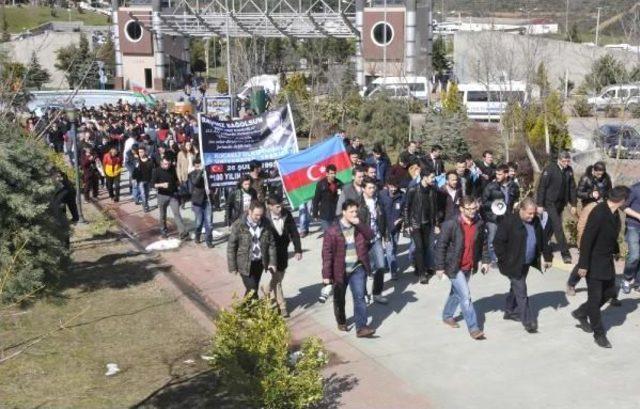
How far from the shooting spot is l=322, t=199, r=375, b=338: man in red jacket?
28.0 feet

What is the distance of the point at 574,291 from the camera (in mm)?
9930

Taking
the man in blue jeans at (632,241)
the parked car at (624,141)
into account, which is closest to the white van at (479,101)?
the parked car at (624,141)

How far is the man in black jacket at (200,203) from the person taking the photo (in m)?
13.4

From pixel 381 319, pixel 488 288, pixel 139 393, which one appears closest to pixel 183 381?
pixel 139 393

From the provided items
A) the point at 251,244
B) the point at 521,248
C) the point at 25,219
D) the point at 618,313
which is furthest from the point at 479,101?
the point at 251,244

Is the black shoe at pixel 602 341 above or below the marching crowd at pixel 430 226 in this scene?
below

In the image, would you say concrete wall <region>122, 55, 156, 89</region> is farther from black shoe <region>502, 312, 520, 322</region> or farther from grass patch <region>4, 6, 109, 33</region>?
black shoe <region>502, 312, 520, 322</region>

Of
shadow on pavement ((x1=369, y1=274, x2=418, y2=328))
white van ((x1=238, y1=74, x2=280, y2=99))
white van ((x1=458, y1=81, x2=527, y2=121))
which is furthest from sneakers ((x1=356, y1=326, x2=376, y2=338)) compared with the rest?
white van ((x1=238, y1=74, x2=280, y2=99))

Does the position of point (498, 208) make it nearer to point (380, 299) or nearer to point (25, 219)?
point (380, 299)

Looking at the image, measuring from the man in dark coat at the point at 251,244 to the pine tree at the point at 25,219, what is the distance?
8.90 ft

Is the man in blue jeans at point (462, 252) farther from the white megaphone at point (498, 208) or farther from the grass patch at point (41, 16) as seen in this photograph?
the grass patch at point (41, 16)

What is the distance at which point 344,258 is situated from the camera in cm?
857

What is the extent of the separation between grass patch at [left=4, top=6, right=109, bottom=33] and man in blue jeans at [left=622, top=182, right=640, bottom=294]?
8202cm

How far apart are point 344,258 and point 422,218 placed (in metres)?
2.26
